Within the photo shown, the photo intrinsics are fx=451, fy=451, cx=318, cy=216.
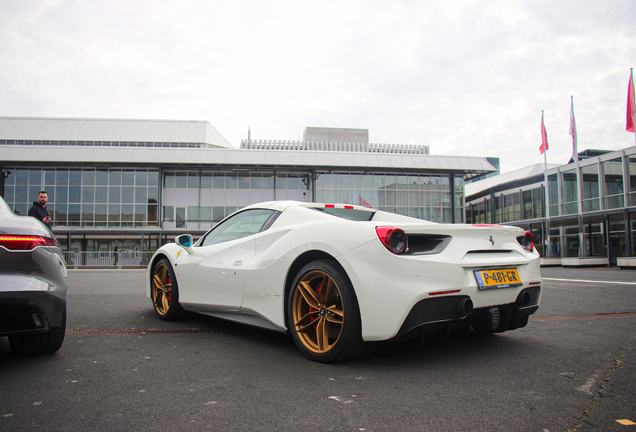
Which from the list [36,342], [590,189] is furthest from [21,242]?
[590,189]

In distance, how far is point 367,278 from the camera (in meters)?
2.80

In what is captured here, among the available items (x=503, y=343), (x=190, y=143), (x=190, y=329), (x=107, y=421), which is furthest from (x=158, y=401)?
(x=190, y=143)

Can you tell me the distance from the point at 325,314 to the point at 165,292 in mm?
2585

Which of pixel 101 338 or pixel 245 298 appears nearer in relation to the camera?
pixel 245 298

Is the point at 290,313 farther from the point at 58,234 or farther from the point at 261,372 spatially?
the point at 58,234

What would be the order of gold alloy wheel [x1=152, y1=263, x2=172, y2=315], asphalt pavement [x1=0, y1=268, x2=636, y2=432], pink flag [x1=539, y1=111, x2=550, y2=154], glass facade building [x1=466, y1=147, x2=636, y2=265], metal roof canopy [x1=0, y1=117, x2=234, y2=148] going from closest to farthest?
asphalt pavement [x1=0, y1=268, x2=636, y2=432]
gold alloy wheel [x1=152, y1=263, x2=172, y2=315]
glass facade building [x1=466, y1=147, x2=636, y2=265]
pink flag [x1=539, y1=111, x2=550, y2=154]
metal roof canopy [x1=0, y1=117, x2=234, y2=148]

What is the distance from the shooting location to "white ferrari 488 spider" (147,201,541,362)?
275 centimetres

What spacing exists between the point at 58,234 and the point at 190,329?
32.6m

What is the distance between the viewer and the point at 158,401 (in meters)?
2.34

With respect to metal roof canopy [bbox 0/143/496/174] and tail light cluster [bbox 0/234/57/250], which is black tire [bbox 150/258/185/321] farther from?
metal roof canopy [bbox 0/143/496/174]

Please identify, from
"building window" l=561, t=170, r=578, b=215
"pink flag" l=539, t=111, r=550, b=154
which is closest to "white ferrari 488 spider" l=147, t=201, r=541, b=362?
"building window" l=561, t=170, r=578, b=215

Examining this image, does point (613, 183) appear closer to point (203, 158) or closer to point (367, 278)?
point (203, 158)

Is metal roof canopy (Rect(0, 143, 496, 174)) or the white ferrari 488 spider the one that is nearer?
the white ferrari 488 spider

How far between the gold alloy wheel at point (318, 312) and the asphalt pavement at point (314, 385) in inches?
6.8
